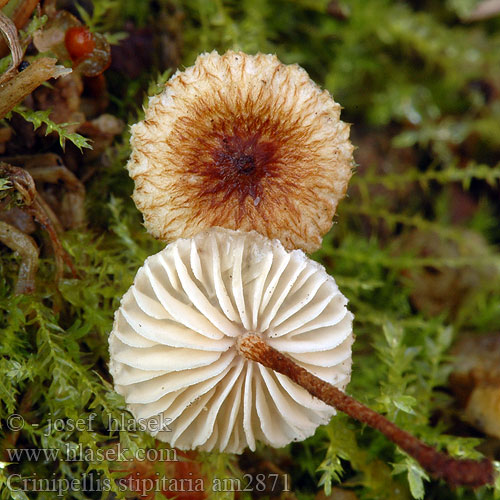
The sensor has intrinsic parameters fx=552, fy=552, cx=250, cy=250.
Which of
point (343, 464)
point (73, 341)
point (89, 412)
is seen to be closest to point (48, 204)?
point (73, 341)

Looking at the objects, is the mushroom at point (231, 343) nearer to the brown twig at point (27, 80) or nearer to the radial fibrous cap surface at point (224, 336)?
the radial fibrous cap surface at point (224, 336)

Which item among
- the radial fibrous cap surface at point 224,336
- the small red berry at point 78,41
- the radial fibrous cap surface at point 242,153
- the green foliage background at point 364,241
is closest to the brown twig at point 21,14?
the small red berry at point 78,41

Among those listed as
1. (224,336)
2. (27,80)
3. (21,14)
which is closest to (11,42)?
(27,80)

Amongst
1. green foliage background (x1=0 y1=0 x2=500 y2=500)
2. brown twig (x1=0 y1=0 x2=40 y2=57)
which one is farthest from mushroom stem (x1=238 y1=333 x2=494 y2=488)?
brown twig (x1=0 y1=0 x2=40 y2=57)

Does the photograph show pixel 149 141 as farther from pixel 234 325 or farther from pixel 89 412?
pixel 89 412

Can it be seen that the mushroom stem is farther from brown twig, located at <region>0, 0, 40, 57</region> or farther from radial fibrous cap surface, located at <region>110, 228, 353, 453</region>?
brown twig, located at <region>0, 0, 40, 57</region>

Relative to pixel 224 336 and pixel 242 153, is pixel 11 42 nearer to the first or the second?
pixel 242 153
